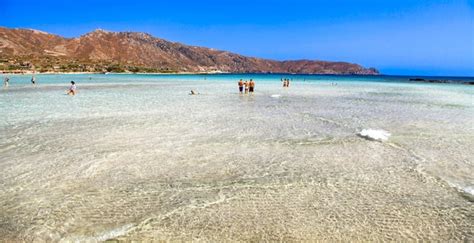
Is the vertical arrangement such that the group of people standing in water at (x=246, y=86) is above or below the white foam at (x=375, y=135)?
below

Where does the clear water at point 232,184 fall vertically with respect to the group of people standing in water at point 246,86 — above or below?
above

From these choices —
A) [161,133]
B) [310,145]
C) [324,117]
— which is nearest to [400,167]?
[310,145]

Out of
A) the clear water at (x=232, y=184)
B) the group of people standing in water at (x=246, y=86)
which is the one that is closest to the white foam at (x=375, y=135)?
the clear water at (x=232, y=184)

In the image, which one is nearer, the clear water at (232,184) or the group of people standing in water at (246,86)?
the clear water at (232,184)

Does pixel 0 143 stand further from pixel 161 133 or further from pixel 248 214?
pixel 248 214

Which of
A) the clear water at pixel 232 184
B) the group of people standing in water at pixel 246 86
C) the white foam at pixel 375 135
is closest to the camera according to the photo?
the clear water at pixel 232 184

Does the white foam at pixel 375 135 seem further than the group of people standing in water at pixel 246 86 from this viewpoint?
No

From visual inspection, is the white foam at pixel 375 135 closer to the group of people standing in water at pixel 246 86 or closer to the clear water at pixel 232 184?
the clear water at pixel 232 184

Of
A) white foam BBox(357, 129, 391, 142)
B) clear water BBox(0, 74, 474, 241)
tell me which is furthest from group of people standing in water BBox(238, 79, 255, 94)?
white foam BBox(357, 129, 391, 142)

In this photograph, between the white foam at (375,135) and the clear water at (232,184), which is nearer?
the clear water at (232,184)

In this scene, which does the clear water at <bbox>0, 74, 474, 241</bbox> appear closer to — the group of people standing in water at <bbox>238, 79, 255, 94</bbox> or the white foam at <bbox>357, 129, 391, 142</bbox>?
the white foam at <bbox>357, 129, 391, 142</bbox>

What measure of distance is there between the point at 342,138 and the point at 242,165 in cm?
576

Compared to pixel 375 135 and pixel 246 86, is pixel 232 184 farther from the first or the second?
pixel 246 86

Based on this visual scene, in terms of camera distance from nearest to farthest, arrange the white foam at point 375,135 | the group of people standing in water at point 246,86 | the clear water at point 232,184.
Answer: the clear water at point 232,184 → the white foam at point 375,135 → the group of people standing in water at point 246,86
